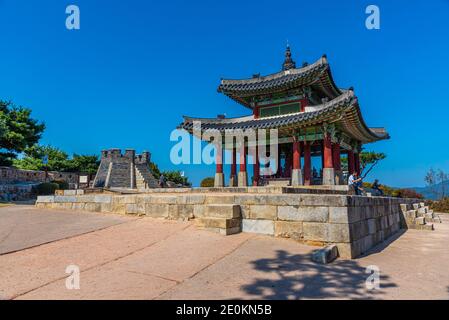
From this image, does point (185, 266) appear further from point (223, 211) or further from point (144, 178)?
point (144, 178)

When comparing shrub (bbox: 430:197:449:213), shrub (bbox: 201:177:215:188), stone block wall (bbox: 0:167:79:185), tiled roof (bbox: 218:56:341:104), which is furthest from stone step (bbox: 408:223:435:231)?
stone block wall (bbox: 0:167:79:185)

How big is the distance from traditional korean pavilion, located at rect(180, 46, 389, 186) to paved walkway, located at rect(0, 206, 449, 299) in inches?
389

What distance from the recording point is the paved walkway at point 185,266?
137 inches

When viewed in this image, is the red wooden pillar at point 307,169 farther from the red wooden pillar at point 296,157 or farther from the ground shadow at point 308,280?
the ground shadow at point 308,280

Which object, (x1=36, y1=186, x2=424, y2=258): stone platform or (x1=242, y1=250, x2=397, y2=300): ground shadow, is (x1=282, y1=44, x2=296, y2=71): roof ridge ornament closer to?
(x1=36, y1=186, x2=424, y2=258): stone platform

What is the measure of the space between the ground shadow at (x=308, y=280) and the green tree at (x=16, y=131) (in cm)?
2353

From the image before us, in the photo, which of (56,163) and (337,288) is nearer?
(337,288)

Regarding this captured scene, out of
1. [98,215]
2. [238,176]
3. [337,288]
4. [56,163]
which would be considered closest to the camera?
[337,288]

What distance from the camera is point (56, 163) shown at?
37.9 m

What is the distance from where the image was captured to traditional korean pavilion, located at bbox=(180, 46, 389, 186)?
15758 millimetres

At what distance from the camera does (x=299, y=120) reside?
16.0 meters

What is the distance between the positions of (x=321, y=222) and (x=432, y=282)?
1.87 meters
